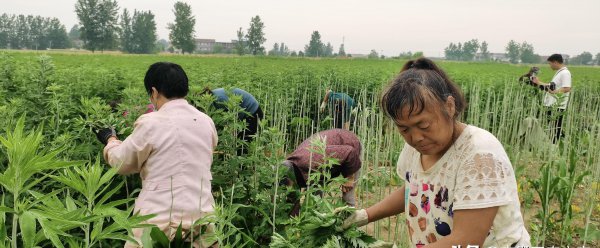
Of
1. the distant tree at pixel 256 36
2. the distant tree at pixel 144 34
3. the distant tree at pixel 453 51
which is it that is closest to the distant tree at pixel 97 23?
the distant tree at pixel 144 34

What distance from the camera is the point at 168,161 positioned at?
218 centimetres

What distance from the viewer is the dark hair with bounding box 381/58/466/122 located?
1.36 meters

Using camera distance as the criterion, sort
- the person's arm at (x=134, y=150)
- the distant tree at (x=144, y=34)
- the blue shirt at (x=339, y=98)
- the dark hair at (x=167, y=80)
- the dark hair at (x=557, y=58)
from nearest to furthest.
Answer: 1. the person's arm at (x=134, y=150)
2. the dark hair at (x=167, y=80)
3. the blue shirt at (x=339, y=98)
4. the dark hair at (x=557, y=58)
5. the distant tree at (x=144, y=34)

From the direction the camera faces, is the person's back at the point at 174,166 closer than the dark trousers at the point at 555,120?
Yes

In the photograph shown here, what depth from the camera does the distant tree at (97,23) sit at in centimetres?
6325

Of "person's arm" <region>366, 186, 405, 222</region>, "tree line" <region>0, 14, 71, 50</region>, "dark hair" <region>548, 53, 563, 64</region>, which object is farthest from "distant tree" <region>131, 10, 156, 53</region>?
"person's arm" <region>366, 186, 405, 222</region>

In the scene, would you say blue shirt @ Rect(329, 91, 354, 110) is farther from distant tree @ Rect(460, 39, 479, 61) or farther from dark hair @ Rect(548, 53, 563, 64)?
distant tree @ Rect(460, 39, 479, 61)

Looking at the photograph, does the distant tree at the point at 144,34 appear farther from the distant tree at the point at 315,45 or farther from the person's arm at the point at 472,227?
the person's arm at the point at 472,227

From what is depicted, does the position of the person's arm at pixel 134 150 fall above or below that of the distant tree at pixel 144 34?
below

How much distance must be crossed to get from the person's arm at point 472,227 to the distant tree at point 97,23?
219 feet

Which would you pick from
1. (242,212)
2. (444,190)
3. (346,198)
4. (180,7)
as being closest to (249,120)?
(346,198)

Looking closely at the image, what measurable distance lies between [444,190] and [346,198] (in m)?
1.92

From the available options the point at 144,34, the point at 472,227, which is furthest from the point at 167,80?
the point at 144,34

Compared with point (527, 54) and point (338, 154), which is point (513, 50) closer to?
point (527, 54)
